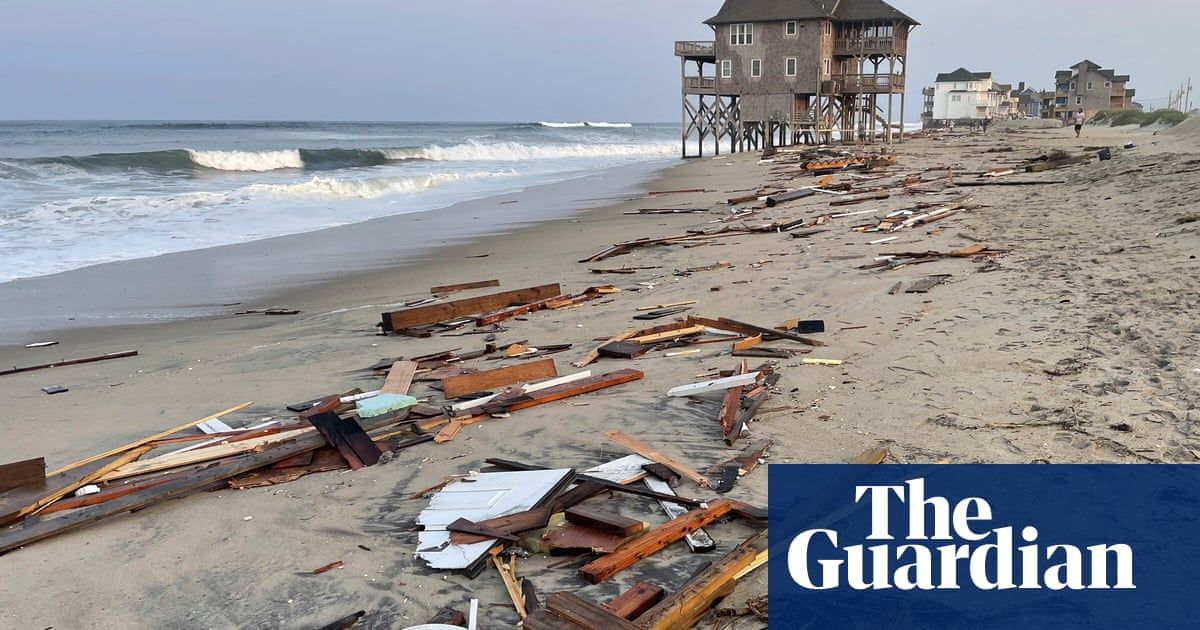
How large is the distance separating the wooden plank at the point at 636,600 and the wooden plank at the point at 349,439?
7.21 ft

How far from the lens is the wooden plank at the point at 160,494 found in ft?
13.4

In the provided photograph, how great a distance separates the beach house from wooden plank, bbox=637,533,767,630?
10700 centimetres

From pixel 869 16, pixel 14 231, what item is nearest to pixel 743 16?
pixel 869 16

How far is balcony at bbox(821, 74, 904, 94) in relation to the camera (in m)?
43.2

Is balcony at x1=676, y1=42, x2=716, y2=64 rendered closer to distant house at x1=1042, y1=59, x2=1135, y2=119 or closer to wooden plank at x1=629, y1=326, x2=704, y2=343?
wooden plank at x1=629, y1=326, x2=704, y2=343

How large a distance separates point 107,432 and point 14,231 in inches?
600

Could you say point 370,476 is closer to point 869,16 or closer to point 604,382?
point 604,382

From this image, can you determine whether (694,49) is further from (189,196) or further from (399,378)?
(399,378)

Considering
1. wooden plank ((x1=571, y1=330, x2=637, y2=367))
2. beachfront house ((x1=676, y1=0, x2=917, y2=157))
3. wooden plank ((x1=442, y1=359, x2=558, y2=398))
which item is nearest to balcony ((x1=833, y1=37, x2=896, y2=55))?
beachfront house ((x1=676, y1=0, x2=917, y2=157))

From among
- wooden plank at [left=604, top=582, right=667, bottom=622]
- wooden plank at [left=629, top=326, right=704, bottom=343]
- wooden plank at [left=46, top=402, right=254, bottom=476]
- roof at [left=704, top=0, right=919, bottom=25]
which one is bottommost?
wooden plank at [left=46, top=402, right=254, bottom=476]

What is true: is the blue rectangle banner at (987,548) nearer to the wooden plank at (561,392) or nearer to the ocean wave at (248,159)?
the wooden plank at (561,392)

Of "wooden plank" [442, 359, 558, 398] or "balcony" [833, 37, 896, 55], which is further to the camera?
"balcony" [833, 37, 896, 55]

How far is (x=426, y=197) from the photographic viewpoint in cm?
2719

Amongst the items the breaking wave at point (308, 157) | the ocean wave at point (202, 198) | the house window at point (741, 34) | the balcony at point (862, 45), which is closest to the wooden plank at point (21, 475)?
the ocean wave at point (202, 198)
